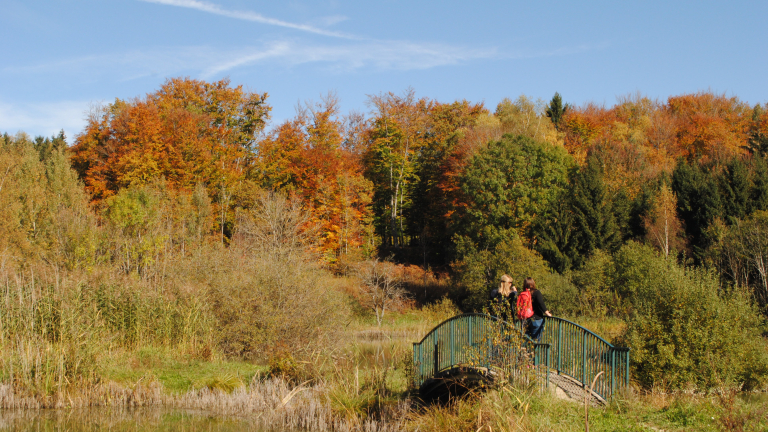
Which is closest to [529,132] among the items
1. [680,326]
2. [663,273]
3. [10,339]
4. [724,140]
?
[724,140]

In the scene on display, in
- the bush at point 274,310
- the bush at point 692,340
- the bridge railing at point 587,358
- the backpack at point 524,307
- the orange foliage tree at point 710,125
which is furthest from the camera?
the orange foliage tree at point 710,125

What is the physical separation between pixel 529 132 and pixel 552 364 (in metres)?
38.0

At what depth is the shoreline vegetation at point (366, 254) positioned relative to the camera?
1353 cm

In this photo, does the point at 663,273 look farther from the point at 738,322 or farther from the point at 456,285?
the point at 456,285

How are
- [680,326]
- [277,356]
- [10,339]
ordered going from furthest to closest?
[680,326], [277,356], [10,339]

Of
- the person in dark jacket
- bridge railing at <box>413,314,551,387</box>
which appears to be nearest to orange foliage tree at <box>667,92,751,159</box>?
bridge railing at <box>413,314,551,387</box>

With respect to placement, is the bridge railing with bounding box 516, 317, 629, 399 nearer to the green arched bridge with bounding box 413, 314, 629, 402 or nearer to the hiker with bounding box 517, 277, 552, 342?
the green arched bridge with bounding box 413, 314, 629, 402

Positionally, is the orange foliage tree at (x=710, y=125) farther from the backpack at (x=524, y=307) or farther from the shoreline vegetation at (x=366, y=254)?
the backpack at (x=524, y=307)

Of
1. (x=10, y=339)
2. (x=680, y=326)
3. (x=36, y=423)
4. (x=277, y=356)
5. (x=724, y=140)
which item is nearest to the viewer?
(x=36, y=423)

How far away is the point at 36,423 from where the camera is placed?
12.3m

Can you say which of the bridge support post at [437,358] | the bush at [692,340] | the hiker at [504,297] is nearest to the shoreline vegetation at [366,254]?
the bush at [692,340]

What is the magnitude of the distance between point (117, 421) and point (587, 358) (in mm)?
9606

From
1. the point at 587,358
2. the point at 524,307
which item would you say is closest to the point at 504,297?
the point at 524,307

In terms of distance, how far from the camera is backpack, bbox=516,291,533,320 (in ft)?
35.3
